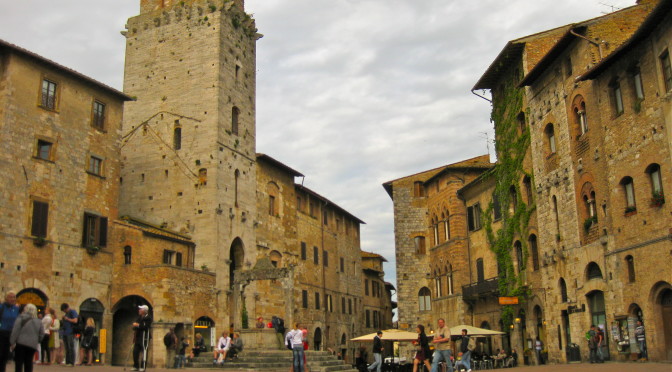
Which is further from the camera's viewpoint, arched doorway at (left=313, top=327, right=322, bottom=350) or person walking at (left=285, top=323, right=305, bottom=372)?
arched doorway at (left=313, top=327, right=322, bottom=350)

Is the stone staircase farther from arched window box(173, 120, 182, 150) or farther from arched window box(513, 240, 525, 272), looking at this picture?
arched window box(173, 120, 182, 150)

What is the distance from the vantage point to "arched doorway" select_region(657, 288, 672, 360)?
22172 mm

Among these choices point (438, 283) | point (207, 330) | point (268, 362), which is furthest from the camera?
point (438, 283)

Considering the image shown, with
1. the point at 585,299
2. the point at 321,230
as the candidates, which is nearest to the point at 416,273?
the point at 321,230

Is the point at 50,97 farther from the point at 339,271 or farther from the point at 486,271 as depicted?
the point at 339,271

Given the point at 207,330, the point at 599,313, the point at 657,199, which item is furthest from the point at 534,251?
the point at 207,330

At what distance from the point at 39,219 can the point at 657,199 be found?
23381 millimetres

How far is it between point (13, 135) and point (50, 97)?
280 cm

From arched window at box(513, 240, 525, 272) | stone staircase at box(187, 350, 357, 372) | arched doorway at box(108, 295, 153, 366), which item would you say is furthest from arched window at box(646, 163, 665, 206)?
arched doorway at box(108, 295, 153, 366)

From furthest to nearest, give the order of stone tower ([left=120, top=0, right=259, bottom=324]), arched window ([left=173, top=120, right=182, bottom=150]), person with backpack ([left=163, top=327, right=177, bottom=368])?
arched window ([left=173, top=120, right=182, bottom=150]), stone tower ([left=120, top=0, right=259, bottom=324]), person with backpack ([left=163, top=327, right=177, bottom=368])

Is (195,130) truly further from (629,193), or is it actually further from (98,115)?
(629,193)

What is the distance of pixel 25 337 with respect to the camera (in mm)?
11422

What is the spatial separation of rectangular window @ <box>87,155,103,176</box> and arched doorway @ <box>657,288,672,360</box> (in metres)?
23.8

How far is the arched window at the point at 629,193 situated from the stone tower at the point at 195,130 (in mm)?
20342
